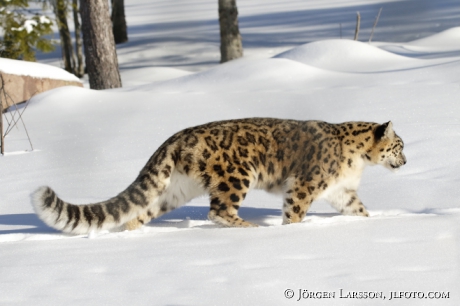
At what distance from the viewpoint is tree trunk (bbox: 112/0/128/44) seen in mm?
23703

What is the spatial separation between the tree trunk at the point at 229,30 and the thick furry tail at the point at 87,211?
12016 mm

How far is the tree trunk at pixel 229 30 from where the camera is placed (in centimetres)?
1692

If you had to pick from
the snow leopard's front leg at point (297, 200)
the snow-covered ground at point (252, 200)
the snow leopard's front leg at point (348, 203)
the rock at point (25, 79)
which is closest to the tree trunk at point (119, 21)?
the snow-covered ground at point (252, 200)

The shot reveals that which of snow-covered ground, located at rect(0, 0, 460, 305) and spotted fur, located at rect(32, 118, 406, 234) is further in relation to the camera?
spotted fur, located at rect(32, 118, 406, 234)

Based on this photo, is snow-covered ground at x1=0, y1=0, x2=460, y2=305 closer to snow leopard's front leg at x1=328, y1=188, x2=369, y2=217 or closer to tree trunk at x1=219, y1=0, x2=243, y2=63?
snow leopard's front leg at x1=328, y1=188, x2=369, y2=217

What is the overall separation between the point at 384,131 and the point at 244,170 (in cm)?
127

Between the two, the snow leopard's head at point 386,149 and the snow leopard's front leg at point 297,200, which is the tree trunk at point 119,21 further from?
the snow leopard's front leg at point 297,200

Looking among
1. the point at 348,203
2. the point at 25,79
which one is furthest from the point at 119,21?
the point at 348,203

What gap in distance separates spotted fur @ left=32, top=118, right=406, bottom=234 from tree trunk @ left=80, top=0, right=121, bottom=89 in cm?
727

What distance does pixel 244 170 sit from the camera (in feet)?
18.1

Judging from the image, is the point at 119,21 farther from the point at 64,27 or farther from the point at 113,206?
the point at 113,206

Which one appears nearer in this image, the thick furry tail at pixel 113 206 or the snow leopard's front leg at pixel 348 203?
the thick furry tail at pixel 113 206

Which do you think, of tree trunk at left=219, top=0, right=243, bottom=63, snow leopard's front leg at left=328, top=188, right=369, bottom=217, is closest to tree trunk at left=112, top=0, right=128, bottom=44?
tree trunk at left=219, top=0, right=243, bottom=63

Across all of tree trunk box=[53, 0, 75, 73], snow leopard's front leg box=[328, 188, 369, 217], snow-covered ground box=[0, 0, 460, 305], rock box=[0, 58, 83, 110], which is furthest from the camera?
tree trunk box=[53, 0, 75, 73]
